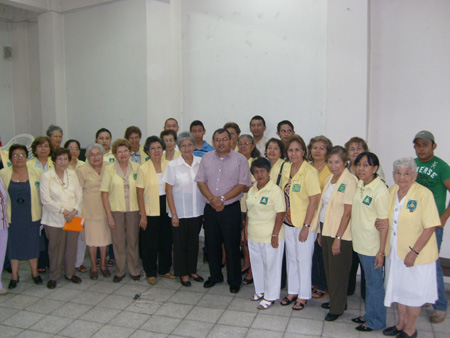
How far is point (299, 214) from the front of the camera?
3998 millimetres

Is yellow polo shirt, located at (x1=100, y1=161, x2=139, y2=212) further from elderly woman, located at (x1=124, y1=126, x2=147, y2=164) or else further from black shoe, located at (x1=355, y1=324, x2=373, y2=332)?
black shoe, located at (x1=355, y1=324, x2=373, y2=332)

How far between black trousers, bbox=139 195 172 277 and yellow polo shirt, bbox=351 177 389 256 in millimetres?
2168

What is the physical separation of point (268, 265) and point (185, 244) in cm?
107

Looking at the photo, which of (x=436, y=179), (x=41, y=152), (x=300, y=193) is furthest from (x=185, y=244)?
(x=436, y=179)

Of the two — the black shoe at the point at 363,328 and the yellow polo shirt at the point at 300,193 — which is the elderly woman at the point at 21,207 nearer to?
the yellow polo shirt at the point at 300,193

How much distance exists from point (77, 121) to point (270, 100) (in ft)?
13.7

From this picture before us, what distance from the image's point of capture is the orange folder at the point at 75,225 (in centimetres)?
465

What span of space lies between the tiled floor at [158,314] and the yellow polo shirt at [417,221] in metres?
0.81

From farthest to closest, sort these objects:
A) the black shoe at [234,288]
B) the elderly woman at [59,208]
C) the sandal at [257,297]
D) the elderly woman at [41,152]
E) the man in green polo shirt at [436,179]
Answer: the elderly woman at [41,152] < the elderly woman at [59,208] < the black shoe at [234,288] < the sandal at [257,297] < the man in green polo shirt at [436,179]

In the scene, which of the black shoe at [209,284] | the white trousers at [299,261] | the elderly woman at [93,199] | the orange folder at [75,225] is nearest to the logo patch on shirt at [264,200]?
the white trousers at [299,261]

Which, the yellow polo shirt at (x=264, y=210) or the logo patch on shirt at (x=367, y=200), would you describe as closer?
the logo patch on shirt at (x=367, y=200)

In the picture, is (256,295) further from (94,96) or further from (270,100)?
(94,96)

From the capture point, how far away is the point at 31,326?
3.87 meters

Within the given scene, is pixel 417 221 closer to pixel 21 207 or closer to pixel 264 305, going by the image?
pixel 264 305
